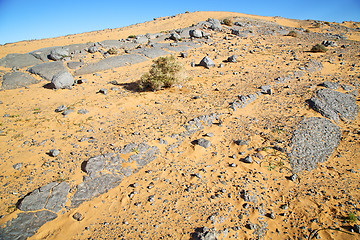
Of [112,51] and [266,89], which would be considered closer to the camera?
[266,89]

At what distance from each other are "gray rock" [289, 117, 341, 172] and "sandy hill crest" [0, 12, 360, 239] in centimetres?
3

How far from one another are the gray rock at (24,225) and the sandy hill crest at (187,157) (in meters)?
0.02

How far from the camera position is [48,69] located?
10758 mm

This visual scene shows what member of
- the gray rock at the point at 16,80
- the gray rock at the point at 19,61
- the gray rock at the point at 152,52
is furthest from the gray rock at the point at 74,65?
the gray rock at the point at 152,52

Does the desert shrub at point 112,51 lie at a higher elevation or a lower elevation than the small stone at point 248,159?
A: higher

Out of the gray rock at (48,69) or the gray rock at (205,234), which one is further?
the gray rock at (48,69)

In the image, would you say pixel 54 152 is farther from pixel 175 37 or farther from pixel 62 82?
pixel 175 37

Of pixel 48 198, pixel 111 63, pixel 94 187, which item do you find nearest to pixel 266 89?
pixel 94 187

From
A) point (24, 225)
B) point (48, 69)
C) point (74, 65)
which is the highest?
point (74, 65)

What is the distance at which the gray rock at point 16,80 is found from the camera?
9.22m

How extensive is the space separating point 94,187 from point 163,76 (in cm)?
560

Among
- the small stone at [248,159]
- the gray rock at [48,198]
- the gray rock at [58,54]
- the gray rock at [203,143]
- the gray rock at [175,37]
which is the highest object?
the gray rock at [175,37]

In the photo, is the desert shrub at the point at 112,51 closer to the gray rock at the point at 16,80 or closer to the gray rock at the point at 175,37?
the gray rock at the point at 16,80

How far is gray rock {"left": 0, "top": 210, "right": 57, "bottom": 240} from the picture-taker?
2941 mm
